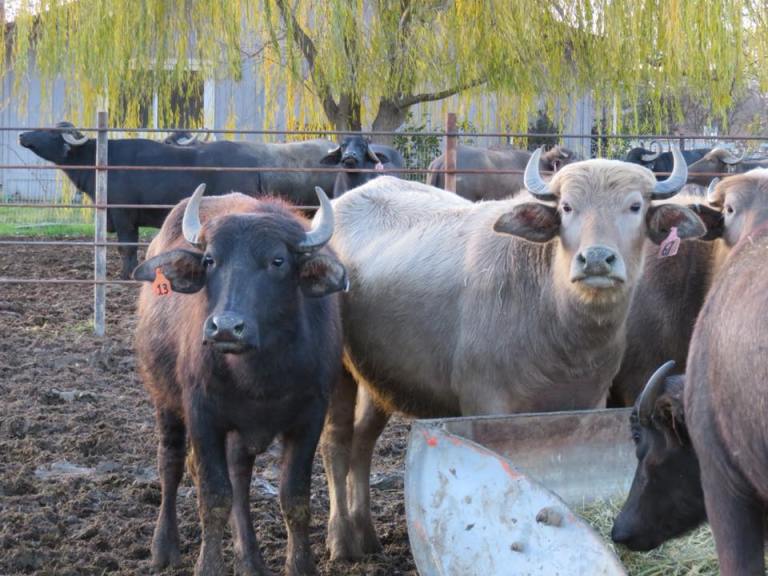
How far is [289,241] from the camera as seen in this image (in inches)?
200

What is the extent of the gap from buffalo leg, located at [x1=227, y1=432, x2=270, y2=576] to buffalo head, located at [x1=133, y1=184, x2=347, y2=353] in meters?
0.69

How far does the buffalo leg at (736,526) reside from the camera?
354cm

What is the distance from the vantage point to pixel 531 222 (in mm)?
5402

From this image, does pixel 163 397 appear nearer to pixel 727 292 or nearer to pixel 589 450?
pixel 589 450

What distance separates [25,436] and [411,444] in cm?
386

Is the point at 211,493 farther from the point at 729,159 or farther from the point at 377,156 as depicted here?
the point at 729,159

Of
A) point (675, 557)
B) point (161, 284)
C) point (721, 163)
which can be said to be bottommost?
point (675, 557)

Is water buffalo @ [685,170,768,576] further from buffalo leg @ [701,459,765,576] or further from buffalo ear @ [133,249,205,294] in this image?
buffalo ear @ [133,249,205,294]

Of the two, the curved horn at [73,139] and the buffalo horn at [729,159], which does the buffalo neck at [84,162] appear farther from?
the buffalo horn at [729,159]

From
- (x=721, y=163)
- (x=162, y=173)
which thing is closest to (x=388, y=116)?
(x=162, y=173)

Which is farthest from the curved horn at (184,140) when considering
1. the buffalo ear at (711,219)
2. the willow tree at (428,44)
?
the buffalo ear at (711,219)

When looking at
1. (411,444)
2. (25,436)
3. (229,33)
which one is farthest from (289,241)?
(229,33)

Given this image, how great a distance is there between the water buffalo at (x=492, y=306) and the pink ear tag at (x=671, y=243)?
3 cm

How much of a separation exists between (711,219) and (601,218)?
3.20ft
